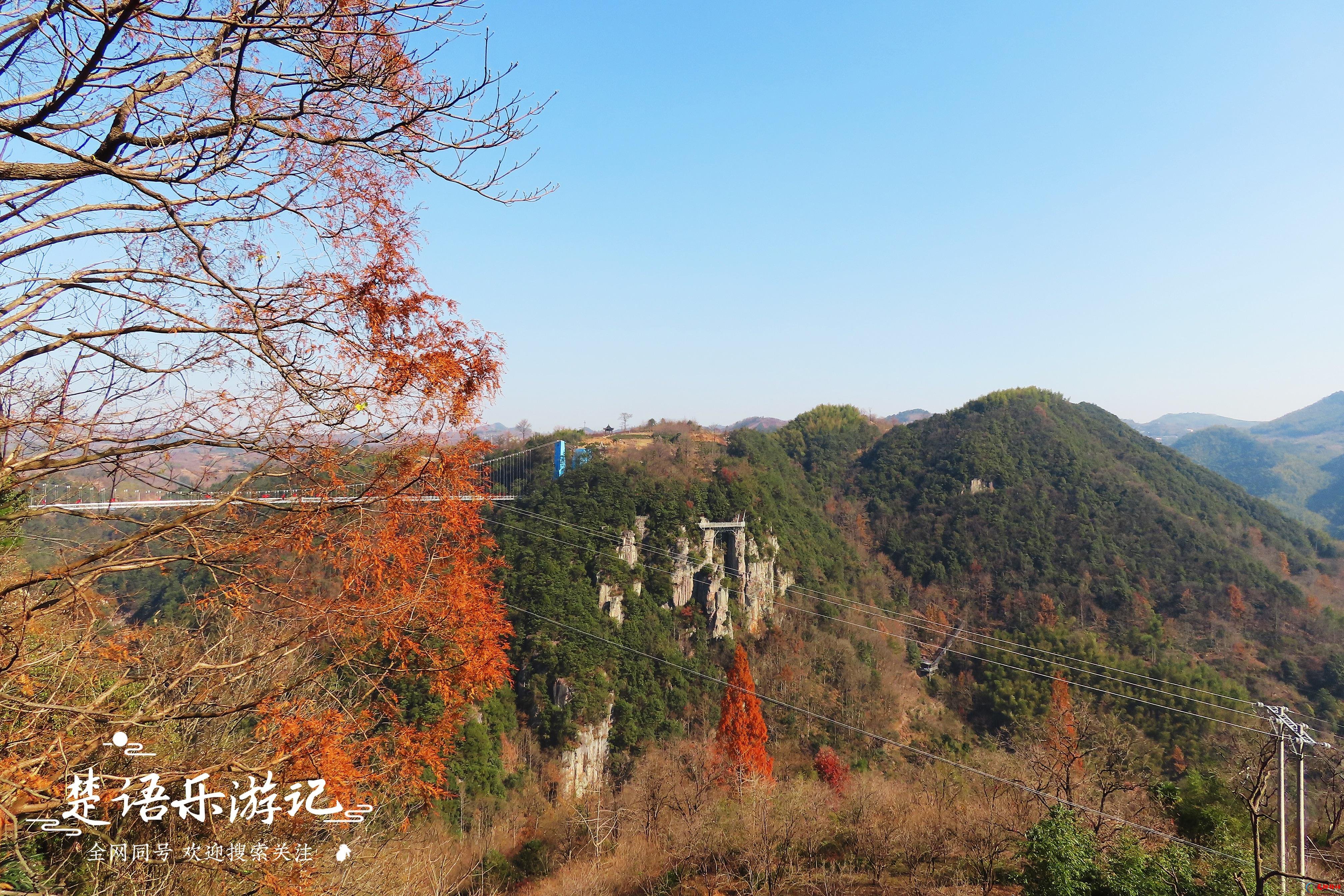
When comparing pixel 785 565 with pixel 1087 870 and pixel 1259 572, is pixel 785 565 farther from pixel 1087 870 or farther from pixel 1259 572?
pixel 1087 870

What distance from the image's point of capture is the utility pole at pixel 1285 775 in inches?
247

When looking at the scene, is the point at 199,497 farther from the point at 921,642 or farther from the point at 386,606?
the point at 921,642

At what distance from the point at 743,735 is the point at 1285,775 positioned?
69.7ft

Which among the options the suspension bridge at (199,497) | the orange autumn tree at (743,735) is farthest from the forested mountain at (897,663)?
the suspension bridge at (199,497)

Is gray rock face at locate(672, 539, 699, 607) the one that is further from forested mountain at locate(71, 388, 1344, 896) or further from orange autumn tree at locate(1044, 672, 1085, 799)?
orange autumn tree at locate(1044, 672, 1085, 799)

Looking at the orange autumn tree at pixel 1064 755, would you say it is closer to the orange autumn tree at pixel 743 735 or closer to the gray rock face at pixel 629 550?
the orange autumn tree at pixel 743 735

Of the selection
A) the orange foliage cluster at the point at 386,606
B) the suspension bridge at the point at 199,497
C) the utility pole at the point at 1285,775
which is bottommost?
the utility pole at the point at 1285,775

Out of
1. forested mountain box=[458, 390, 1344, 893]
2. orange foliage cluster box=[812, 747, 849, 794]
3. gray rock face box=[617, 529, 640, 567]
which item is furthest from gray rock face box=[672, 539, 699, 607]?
orange foliage cluster box=[812, 747, 849, 794]

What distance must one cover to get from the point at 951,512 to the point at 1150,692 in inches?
1035

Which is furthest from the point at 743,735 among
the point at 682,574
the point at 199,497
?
the point at 199,497

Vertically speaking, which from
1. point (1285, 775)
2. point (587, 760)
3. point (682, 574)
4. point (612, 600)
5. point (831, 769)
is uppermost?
point (1285, 775)

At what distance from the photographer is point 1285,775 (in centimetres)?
691

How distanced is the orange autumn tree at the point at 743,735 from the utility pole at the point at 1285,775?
16.4 m

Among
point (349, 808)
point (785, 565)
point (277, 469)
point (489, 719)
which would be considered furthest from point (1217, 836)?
point (785, 565)
